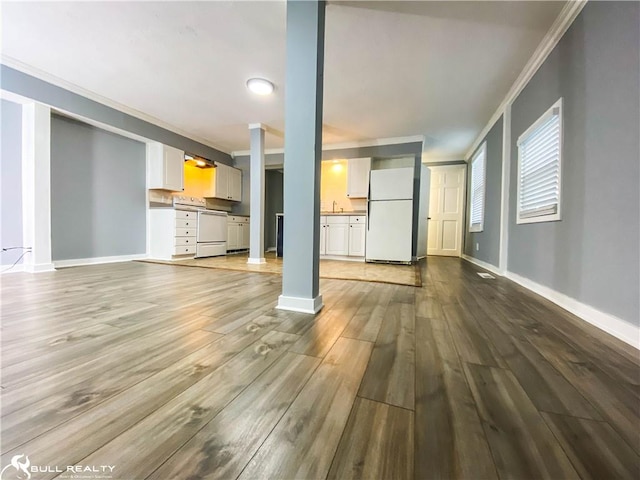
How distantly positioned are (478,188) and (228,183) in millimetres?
5080

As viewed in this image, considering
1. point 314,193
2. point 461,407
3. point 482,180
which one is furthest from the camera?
point 482,180

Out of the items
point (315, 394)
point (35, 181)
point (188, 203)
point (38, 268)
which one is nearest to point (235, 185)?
point (188, 203)


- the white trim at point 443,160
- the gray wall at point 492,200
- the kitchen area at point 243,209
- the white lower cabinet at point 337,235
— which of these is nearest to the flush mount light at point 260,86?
the kitchen area at point 243,209

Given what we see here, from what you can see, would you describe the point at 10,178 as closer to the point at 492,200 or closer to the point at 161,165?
the point at 161,165

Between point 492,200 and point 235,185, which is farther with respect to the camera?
→ point 235,185

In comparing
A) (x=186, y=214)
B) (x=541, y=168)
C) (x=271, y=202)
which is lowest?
(x=186, y=214)

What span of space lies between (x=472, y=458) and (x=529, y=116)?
324 centimetres

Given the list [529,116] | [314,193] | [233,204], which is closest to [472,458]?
[314,193]

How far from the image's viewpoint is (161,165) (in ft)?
A: 14.2

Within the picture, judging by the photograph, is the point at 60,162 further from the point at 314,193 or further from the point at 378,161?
the point at 378,161

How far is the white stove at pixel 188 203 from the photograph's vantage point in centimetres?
444

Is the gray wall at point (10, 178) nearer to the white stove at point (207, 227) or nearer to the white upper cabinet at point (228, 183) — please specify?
the white stove at point (207, 227)

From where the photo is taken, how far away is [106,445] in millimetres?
593

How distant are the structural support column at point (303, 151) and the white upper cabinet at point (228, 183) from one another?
13.8 ft
